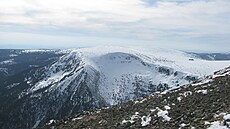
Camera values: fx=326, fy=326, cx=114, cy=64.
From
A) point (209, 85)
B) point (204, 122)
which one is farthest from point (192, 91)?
point (204, 122)

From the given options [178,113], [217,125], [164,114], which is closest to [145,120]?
[164,114]

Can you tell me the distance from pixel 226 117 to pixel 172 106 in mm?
9296

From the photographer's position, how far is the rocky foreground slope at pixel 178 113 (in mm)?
24072

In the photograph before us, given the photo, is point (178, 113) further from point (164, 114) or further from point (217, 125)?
point (217, 125)

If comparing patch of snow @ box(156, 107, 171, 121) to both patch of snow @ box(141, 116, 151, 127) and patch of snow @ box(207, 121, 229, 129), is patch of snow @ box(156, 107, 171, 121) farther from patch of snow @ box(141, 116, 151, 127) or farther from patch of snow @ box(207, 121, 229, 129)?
patch of snow @ box(207, 121, 229, 129)

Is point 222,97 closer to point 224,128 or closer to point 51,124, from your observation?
point 224,128

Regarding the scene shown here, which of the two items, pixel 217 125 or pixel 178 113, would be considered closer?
pixel 217 125

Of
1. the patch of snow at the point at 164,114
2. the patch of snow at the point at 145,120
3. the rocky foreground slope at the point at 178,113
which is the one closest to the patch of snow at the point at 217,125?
the rocky foreground slope at the point at 178,113

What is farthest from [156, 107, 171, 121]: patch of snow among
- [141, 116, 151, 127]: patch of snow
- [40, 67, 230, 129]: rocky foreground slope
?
[141, 116, 151, 127]: patch of snow

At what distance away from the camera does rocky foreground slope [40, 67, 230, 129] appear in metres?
24.1

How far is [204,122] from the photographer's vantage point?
23.1m

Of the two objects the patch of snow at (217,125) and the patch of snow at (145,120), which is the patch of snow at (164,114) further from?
the patch of snow at (217,125)

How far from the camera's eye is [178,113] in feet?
92.0

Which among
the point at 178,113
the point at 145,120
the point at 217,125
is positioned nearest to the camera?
the point at 217,125
